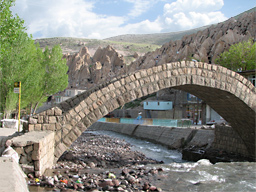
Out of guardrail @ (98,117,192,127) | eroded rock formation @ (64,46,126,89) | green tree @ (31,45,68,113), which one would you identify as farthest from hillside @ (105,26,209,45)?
green tree @ (31,45,68,113)

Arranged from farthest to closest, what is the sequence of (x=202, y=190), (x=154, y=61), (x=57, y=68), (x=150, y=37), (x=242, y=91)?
(x=150, y=37) < (x=154, y=61) < (x=57, y=68) < (x=242, y=91) < (x=202, y=190)

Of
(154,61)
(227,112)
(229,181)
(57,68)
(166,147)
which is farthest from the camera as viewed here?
(154,61)

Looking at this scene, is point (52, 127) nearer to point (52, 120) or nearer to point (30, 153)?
point (52, 120)

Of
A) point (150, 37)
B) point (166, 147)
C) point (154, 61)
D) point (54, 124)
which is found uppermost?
point (150, 37)

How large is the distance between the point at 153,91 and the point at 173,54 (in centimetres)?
5093

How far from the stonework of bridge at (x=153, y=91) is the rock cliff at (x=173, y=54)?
32.8 metres

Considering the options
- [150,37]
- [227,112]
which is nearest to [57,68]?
[227,112]

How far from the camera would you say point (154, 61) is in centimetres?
6088

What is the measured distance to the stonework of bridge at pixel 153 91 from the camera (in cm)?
808

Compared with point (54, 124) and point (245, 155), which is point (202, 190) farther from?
point (245, 155)

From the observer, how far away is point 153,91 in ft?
31.2

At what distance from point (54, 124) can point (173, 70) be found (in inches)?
185

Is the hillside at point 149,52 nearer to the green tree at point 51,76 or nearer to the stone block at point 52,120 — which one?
the green tree at point 51,76

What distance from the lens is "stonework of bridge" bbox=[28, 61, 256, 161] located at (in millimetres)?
8078
